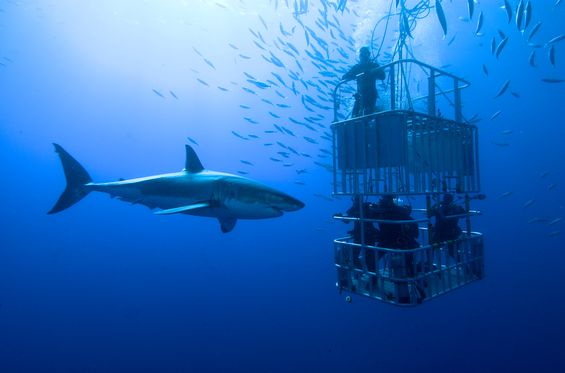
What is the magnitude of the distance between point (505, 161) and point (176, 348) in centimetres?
7602

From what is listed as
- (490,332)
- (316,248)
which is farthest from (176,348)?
(316,248)

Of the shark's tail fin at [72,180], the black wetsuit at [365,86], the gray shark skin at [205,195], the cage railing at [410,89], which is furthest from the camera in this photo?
the shark's tail fin at [72,180]

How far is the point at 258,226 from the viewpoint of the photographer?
230 feet

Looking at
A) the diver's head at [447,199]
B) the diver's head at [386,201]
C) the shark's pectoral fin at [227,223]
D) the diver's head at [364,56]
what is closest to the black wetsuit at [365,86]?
the diver's head at [364,56]

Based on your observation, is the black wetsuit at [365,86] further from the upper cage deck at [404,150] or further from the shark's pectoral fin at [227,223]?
the shark's pectoral fin at [227,223]

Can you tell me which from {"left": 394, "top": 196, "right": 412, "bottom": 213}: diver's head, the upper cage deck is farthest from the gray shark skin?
{"left": 394, "top": 196, "right": 412, "bottom": 213}: diver's head

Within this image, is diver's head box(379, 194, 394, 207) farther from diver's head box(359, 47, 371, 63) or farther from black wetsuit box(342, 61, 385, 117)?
diver's head box(359, 47, 371, 63)

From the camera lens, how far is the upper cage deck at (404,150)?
420cm

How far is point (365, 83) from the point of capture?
5.23m

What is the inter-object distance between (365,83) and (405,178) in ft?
6.47

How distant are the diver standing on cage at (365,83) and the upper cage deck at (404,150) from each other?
16.8 inches

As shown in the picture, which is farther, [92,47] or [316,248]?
[316,248]

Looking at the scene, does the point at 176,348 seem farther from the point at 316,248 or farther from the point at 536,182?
the point at 536,182

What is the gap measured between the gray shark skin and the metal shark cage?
3.60ft
